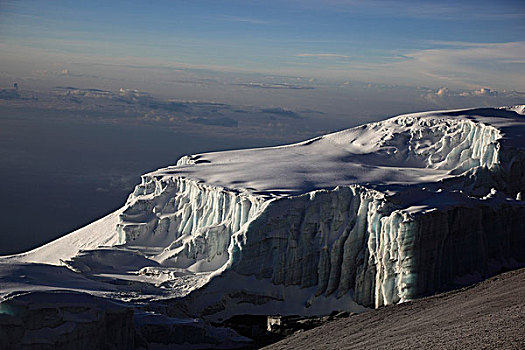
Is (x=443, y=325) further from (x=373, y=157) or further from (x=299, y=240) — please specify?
(x=373, y=157)

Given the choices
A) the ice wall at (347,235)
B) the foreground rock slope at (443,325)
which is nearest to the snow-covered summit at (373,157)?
the ice wall at (347,235)

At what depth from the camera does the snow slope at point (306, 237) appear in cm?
3750

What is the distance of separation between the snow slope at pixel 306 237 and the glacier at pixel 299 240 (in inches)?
2.8

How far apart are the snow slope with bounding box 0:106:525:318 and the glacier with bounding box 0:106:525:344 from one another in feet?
0.23

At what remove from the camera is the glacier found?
122 feet

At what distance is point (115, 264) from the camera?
40.8m

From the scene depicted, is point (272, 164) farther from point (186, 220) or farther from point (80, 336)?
point (80, 336)

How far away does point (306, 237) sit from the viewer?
131ft

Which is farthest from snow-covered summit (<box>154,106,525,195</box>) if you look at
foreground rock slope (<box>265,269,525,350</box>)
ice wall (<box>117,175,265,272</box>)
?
foreground rock slope (<box>265,269,525,350</box>)

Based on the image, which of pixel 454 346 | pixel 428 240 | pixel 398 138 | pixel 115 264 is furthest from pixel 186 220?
pixel 454 346

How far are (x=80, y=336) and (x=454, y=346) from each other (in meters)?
15.5

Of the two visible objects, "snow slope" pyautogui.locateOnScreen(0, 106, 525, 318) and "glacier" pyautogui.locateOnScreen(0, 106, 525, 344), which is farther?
"snow slope" pyautogui.locateOnScreen(0, 106, 525, 318)

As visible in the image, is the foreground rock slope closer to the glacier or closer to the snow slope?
the glacier

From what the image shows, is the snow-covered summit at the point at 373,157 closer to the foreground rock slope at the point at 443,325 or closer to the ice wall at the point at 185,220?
the ice wall at the point at 185,220
